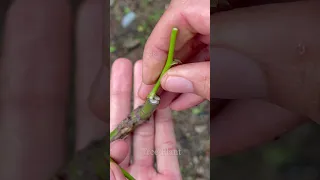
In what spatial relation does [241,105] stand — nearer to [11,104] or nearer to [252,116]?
[252,116]

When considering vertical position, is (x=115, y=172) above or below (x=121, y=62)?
below

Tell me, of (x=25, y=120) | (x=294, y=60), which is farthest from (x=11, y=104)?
(x=294, y=60)

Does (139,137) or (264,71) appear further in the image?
(139,137)

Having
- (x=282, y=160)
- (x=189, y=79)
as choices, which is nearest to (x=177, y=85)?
(x=189, y=79)

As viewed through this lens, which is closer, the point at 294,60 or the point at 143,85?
the point at 294,60

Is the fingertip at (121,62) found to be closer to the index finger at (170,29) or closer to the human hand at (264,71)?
the index finger at (170,29)

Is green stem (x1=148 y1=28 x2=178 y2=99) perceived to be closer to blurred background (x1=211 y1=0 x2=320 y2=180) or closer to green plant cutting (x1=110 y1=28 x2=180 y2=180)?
green plant cutting (x1=110 y1=28 x2=180 y2=180)

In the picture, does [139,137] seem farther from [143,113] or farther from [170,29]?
[170,29]
